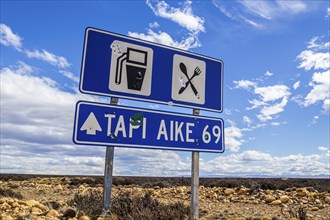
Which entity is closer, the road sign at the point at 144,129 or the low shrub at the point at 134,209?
the road sign at the point at 144,129

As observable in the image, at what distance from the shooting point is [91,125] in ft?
14.7

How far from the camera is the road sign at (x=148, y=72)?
4.73 m

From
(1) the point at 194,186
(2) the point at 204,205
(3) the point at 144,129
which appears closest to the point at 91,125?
(3) the point at 144,129

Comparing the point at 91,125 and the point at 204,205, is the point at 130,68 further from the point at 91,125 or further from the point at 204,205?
the point at 204,205

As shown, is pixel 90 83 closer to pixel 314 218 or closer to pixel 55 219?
pixel 55 219

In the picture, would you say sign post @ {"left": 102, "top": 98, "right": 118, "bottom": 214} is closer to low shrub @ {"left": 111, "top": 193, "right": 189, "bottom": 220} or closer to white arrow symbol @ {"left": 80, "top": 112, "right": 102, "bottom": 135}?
white arrow symbol @ {"left": 80, "top": 112, "right": 102, "bottom": 135}

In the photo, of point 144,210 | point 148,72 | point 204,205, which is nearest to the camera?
point 148,72

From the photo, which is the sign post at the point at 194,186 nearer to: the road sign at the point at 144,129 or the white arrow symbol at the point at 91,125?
the road sign at the point at 144,129

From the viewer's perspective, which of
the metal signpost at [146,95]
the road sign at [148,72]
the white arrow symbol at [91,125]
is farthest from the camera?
the road sign at [148,72]

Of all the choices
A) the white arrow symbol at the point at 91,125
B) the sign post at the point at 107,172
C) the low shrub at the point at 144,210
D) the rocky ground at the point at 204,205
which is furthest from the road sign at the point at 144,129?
the low shrub at the point at 144,210

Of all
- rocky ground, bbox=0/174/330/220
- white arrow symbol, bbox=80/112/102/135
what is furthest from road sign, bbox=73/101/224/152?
rocky ground, bbox=0/174/330/220

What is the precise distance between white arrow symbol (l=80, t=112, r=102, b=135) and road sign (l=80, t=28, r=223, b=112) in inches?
14.1

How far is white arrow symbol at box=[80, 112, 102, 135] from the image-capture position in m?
4.42

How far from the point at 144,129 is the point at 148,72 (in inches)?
35.7
